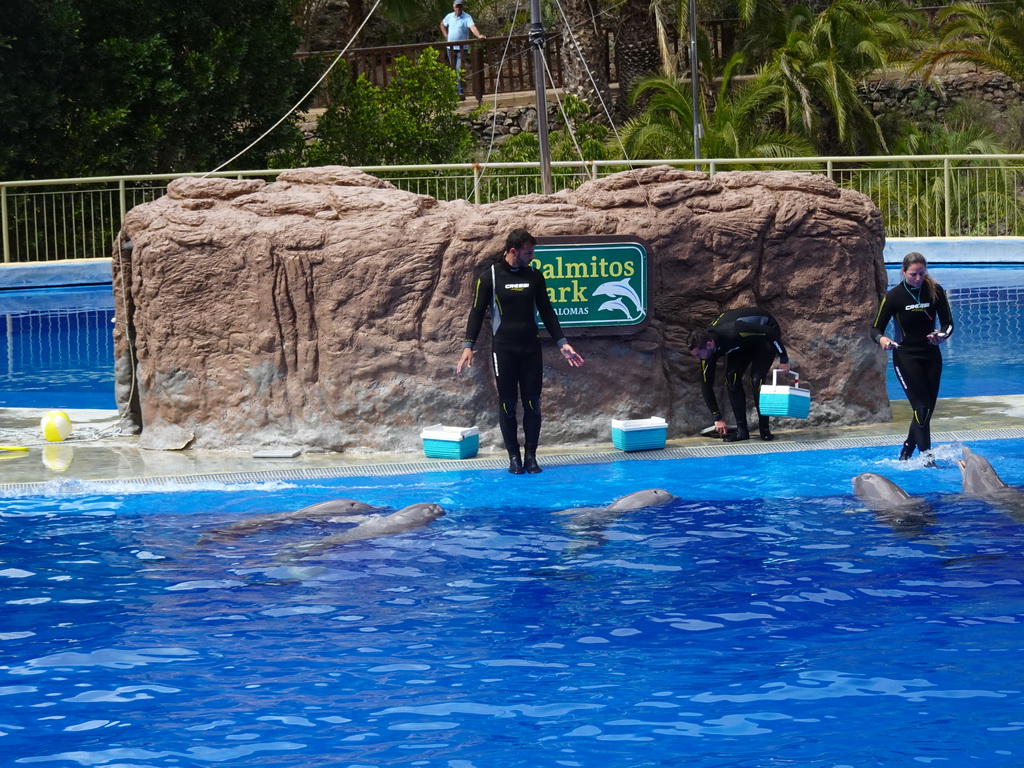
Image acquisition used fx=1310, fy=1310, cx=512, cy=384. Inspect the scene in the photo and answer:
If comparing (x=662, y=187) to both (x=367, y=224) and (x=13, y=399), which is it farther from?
(x=13, y=399)

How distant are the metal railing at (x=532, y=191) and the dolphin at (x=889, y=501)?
12.8 meters

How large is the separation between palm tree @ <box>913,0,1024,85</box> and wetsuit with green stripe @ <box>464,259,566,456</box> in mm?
19131

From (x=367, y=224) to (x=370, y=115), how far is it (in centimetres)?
1585

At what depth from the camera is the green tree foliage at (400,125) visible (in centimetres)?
2514

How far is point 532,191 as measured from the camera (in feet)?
72.0

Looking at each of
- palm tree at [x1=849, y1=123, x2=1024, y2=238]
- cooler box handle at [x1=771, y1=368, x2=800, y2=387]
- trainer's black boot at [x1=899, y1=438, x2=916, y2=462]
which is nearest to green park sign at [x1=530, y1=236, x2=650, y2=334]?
cooler box handle at [x1=771, y1=368, x2=800, y2=387]

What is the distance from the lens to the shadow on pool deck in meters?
9.60

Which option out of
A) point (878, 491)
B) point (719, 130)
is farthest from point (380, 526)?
point (719, 130)

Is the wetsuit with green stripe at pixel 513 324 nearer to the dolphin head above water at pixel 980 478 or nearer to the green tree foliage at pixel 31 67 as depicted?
the dolphin head above water at pixel 980 478

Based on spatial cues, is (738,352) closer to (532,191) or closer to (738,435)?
(738,435)

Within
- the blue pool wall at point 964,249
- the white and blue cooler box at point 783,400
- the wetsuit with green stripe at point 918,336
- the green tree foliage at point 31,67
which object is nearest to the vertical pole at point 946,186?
the blue pool wall at point 964,249

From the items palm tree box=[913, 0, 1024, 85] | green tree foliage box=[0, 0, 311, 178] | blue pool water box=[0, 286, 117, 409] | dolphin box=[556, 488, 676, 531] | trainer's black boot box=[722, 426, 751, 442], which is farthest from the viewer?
palm tree box=[913, 0, 1024, 85]

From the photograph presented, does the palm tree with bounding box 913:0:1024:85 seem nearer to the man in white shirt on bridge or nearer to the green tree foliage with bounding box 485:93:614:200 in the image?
the green tree foliage with bounding box 485:93:614:200

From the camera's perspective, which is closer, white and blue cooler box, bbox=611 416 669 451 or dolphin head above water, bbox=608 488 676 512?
dolphin head above water, bbox=608 488 676 512
